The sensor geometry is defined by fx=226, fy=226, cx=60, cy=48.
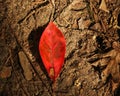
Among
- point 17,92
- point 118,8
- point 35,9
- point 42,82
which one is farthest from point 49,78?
point 118,8

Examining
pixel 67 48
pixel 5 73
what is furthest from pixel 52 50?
pixel 5 73

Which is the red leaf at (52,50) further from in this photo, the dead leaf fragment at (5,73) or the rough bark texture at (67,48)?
the dead leaf fragment at (5,73)

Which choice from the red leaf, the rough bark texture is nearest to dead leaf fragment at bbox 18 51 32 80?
the rough bark texture

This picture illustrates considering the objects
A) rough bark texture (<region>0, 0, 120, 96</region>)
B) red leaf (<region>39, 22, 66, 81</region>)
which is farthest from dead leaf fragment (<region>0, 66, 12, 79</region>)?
red leaf (<region>39, 22, 66, 81</region>)

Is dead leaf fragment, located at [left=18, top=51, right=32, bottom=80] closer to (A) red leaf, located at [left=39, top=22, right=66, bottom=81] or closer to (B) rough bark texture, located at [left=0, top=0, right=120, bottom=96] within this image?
(B) rough bark texture, located at [left=0, top=0, right=120, bottom=96]

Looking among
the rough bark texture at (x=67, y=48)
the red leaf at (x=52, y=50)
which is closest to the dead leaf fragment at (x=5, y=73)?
the rough bark texture at (x=67, y=48)

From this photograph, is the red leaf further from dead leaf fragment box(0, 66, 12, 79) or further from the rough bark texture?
dead leaf fragment box(0, 66, 12, 79)
